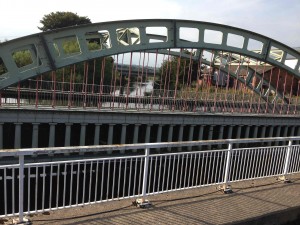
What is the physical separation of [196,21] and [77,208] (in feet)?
49.8

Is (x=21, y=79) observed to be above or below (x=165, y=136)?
above

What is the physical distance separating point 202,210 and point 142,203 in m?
0.95

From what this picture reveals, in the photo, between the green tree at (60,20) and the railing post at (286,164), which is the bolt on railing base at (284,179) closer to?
the railing post at (286,164)

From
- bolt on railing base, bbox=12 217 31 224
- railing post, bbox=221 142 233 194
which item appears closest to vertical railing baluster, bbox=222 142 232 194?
railing post, bbox=221 142 233 194

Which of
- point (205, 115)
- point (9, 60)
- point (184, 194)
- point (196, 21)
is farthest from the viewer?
point (205, 115)

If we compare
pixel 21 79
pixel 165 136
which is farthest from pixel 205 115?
pixel 21 79

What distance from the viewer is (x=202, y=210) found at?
16.1 feet

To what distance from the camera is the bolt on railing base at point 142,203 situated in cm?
481

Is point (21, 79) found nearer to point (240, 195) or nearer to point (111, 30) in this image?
point (111, 30)

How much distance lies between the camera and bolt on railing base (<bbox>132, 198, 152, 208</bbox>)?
4.81 meters

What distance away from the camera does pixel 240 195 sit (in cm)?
573

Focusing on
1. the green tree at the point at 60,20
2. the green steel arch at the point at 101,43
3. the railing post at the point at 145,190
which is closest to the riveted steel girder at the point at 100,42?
the green steel arch at the point at 101,43

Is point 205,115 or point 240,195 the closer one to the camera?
point 240,195

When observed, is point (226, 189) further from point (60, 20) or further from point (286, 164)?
point (60, 20)
